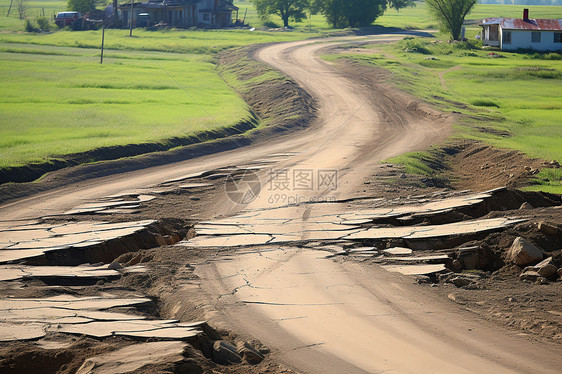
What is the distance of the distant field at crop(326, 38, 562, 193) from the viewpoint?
2580 centimetres

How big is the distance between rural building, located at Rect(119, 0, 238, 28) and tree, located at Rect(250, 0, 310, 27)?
19.3 feet

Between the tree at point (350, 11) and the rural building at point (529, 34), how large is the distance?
70.2 ft

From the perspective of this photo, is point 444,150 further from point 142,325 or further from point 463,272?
point 142,325

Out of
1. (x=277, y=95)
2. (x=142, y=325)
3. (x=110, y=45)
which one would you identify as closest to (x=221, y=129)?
(x=277, y=95)

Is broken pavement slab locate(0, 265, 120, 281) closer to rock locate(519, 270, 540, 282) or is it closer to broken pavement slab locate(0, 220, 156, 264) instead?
broken pavement slab locate(0, 220, 156, 264)

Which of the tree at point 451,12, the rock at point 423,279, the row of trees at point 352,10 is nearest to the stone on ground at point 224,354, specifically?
the rock at point 423,279

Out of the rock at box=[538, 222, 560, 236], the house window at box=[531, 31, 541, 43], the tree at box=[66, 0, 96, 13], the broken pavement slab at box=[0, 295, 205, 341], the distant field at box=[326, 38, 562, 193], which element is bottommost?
the broken pavement slab at box=[0, 295, 205, 341]

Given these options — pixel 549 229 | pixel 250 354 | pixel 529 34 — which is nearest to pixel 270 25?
pixel 529 34

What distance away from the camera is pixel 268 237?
489 inches

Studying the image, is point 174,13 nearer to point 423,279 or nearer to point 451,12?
point 451,12

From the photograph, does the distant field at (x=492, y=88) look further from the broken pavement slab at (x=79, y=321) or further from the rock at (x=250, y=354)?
the broken pavement slab at (x=79, y=321)

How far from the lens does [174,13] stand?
3125 inches

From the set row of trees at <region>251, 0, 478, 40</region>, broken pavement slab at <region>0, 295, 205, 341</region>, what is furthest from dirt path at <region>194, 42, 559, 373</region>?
row of trees at <region>251, 0, 478, 40</region>

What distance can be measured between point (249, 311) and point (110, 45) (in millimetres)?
58272
